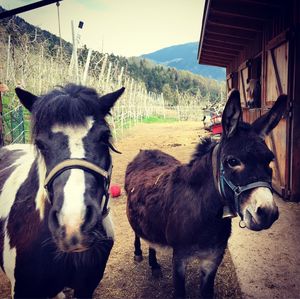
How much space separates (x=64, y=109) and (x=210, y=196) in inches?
55.0

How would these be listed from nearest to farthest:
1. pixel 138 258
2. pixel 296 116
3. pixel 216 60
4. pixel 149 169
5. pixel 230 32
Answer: pixel 149 169, pixel 138 258, pixel 296 116, pixel 230 32, pixel 216 60

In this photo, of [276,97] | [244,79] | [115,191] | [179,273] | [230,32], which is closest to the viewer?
[179,273]

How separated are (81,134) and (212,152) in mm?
1236

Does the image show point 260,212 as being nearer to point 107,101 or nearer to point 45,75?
point 107,101

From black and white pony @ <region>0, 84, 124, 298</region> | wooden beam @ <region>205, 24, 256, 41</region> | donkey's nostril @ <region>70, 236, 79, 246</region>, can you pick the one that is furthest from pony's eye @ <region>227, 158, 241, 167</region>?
wooden beam @ <region>205, 24, 256, 41</region>

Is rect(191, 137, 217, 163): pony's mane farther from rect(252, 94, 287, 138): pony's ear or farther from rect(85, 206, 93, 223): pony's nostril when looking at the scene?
rect(85, 206, 93, 223): pony's nostril

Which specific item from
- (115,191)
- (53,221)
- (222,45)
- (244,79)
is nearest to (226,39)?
(222,45)

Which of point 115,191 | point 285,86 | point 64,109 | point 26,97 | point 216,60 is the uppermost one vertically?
point 216,60

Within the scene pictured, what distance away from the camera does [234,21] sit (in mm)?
7285

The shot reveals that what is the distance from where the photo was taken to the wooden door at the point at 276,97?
4996mm

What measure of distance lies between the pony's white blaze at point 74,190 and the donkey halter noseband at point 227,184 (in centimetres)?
111

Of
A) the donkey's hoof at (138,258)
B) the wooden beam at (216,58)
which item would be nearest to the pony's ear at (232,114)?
the donkey's hoof at (138,258)

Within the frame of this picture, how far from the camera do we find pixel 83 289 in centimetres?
215

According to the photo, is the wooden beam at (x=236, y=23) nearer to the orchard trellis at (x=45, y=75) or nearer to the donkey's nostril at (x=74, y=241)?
the orchard trellis at (x=45, y=75)
